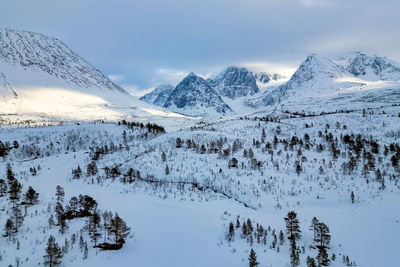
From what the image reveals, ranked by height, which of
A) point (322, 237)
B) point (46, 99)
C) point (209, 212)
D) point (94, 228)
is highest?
point (46, 99)

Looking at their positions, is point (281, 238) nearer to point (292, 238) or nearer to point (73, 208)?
point (292, 238)

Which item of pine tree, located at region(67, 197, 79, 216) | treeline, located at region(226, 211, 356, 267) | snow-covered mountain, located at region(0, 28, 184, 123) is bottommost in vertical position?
treeline, located at region(226, 211, 356, 267)

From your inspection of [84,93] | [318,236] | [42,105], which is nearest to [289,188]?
[318,236]

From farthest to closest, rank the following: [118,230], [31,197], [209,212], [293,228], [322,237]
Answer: [31,197], [209,212], [293,228], [322,237], [118,230]

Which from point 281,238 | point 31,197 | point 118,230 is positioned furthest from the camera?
point 31,197

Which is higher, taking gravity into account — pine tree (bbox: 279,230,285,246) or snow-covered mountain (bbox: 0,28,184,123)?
snow-covered mountain (bbox: 0,28,184,123)

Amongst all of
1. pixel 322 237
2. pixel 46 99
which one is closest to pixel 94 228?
pixel 322 237

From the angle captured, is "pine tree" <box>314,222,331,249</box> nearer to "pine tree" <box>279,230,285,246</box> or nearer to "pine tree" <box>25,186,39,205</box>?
"pine tree" <box>279,230,285,246</box>

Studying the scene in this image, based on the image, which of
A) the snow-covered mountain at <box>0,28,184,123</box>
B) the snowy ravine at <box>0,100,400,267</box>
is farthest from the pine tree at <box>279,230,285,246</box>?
the snow-covered mountain at <box>0,28,184,123</box>

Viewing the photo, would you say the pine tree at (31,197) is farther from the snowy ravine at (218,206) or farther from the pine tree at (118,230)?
the pine tree at (118,230)

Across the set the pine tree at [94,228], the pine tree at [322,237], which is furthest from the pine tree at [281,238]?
the pine tree at [94,228]

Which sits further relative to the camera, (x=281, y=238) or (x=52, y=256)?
(x=281, y=238)

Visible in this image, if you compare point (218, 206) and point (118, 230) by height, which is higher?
point (118, 230)
